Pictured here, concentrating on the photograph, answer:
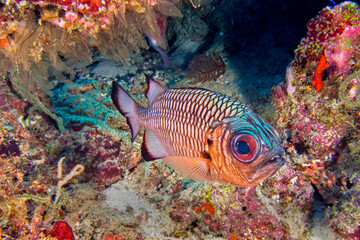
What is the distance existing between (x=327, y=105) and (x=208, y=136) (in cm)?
246

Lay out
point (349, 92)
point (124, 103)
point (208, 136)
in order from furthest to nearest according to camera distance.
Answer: point (349, 92)
point (124, 103)
point (208, 136)

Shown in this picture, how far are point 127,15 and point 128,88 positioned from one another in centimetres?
172

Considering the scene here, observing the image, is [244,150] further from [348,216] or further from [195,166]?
[348,216]

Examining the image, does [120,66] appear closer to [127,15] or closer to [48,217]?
[127,15]

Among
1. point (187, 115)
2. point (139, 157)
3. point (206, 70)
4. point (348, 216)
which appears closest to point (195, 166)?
point (187, 115)

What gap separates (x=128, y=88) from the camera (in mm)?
5051

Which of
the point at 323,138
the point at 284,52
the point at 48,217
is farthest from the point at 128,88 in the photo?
the point at 284,52

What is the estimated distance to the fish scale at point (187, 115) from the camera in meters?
2.19

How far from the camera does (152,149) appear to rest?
270 centimetres

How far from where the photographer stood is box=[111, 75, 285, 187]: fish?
185 cm

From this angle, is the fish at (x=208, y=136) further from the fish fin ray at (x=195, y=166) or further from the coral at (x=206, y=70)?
the coral at (x=206, y=70)

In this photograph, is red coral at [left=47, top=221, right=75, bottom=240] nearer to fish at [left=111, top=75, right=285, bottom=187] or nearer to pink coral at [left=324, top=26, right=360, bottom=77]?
fish at [left=111, top=75, right=285, bottom=187]

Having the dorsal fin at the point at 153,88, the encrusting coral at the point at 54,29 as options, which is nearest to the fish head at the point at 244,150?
the dorsal fin at the point at 153,88

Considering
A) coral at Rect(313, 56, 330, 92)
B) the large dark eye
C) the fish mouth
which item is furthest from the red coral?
coral at Rect(313, 56, 330, 92)
